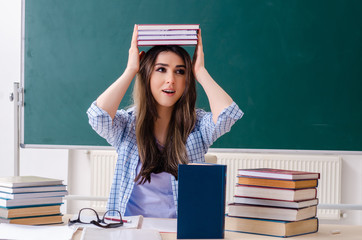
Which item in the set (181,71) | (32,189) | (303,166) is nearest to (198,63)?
(181,71)

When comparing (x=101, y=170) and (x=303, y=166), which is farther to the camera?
(x=101, y=170)

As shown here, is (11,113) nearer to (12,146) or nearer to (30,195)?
(12,146)

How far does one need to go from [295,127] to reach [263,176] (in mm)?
1270

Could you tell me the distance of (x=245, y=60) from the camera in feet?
8.42

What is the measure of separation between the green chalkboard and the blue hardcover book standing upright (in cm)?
136

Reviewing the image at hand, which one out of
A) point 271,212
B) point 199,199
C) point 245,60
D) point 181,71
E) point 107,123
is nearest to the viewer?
point 199,199

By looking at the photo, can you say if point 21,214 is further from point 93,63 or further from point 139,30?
point 93,63

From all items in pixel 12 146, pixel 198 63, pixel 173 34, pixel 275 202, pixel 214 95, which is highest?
pixel 173 34

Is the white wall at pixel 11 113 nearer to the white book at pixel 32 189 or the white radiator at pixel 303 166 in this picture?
the white radiator at pixel 303 166

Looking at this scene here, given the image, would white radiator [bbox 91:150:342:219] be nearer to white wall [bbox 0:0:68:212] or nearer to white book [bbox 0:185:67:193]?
white wall [bbox 0:0:68:212]

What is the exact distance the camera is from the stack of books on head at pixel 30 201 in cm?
138

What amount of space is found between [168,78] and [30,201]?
2.35 ft

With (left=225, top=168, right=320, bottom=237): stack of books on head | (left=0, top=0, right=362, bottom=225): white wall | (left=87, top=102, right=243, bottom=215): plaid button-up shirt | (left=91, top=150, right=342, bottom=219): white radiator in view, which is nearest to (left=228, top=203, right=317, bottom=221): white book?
(left=225, top=168, right=320, bottom=237): stack of books on head

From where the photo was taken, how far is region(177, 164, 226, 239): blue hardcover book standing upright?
1.23 metres
